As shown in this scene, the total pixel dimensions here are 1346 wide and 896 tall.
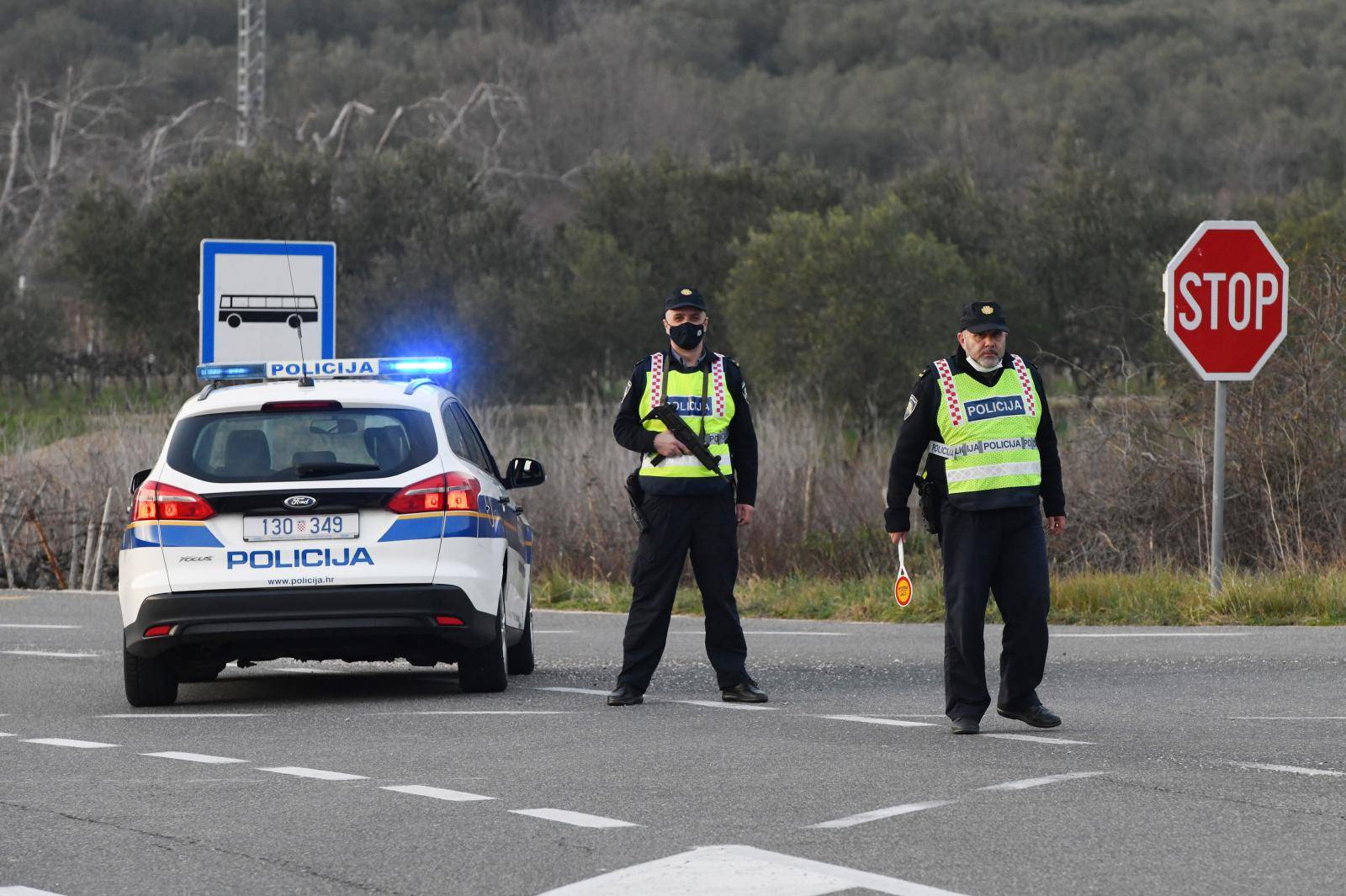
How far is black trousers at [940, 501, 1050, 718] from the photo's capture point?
9.34m

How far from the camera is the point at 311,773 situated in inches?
325

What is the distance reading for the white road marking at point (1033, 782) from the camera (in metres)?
7.70

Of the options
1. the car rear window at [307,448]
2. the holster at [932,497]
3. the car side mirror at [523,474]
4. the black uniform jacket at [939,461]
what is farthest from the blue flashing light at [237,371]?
the holster at [932,497]

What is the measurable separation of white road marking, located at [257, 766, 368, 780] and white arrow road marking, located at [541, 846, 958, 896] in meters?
2.10

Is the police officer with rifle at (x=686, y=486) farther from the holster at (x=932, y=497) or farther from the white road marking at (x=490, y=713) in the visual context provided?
the holster at (x=932, y=497)

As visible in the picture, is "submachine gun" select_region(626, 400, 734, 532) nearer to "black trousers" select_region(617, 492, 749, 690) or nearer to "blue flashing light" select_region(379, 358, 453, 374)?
"black trousers" select_region(617, 492, 749, 690)

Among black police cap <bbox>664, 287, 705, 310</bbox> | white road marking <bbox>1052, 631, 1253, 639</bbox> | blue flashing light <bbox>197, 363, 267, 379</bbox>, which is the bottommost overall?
white road marking <bbox>1052, 631, 1253, 639</bbox>

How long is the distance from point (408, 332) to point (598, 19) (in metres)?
56.8

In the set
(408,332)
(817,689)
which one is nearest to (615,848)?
(817,689)

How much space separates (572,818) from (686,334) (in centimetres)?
358

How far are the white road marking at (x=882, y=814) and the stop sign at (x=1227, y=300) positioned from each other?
9012 mm

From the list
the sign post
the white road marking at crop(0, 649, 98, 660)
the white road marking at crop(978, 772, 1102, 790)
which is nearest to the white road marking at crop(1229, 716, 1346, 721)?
the white road marking at crop(978, 772, 1102, 790)

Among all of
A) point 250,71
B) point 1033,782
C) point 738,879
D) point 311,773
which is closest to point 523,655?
point 311,773

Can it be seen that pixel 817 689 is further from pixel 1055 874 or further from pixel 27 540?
pixel 27 540
